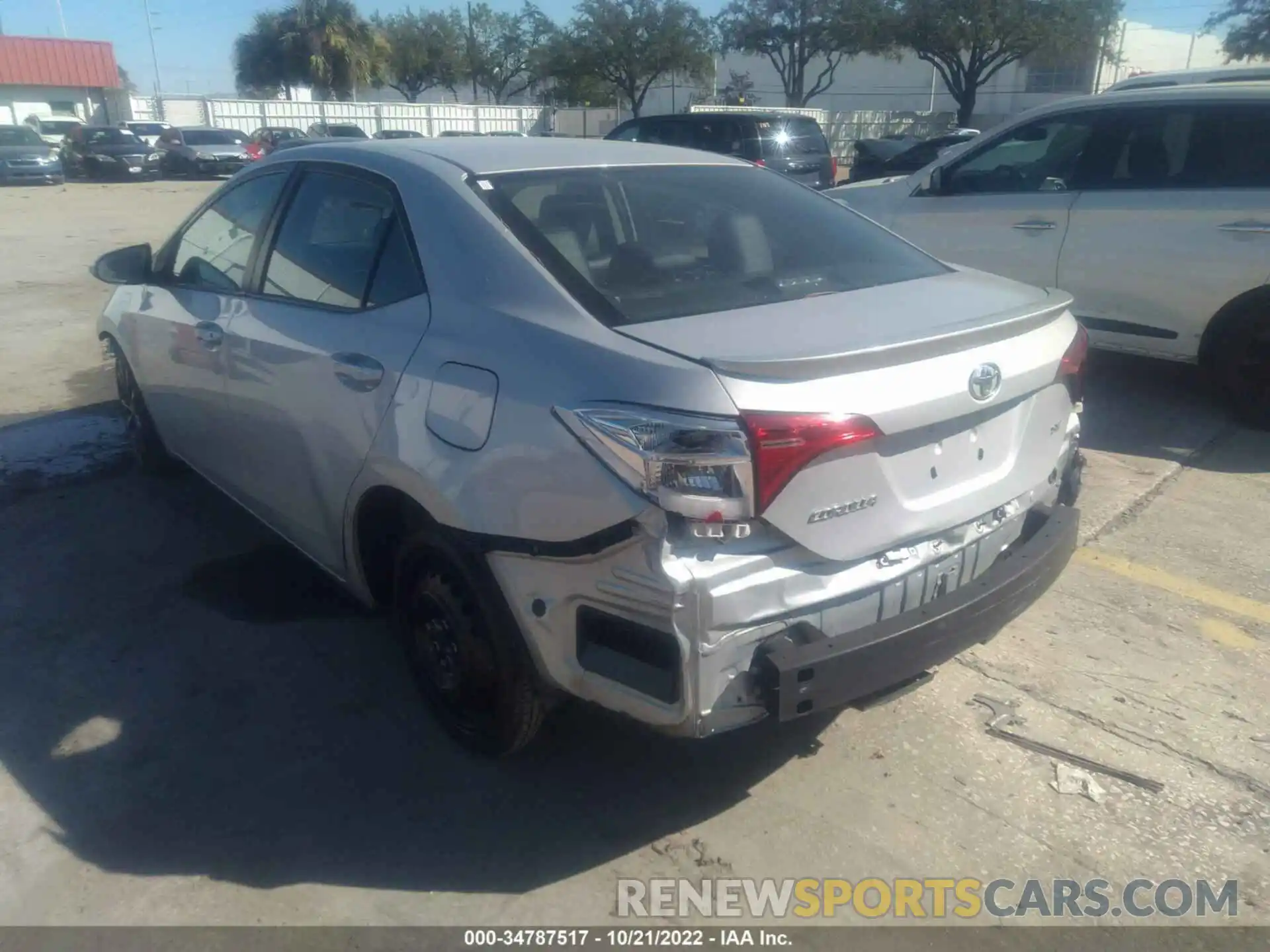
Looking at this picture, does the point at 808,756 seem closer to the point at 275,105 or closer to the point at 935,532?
the point at 935,532

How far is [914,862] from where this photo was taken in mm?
2697

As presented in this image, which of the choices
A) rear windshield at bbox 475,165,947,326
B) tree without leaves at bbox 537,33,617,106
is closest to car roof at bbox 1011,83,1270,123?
rear windshield at bbox 475,165,947,326

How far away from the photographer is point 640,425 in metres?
2.28

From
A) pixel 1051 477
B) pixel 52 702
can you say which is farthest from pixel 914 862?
pixel 52 702

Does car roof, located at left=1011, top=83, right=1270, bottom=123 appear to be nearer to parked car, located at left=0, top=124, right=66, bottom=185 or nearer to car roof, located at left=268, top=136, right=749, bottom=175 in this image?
car roof, located at left=268, top=136, right=749, bottom=175

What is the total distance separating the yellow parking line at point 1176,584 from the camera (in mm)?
3922

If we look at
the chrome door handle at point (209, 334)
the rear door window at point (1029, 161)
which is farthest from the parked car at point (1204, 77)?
the chrome door handle at point (209, 334)

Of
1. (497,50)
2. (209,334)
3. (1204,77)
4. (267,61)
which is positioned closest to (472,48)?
(497,50)

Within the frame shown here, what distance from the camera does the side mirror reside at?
15.2 feet

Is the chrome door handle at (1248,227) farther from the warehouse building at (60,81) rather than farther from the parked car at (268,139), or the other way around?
the warehouse building at (60,81)

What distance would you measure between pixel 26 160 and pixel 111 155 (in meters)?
2.76

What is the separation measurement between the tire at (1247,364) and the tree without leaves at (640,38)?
41356 millimetres

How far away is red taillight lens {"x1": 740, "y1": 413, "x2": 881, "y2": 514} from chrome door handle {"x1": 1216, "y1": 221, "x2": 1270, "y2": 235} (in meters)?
4.24

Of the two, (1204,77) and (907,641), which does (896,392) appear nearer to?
(907,641)
